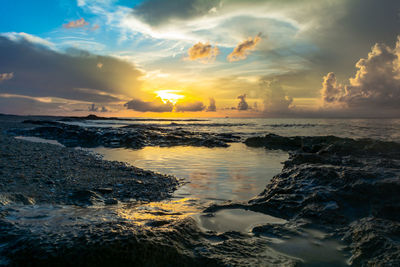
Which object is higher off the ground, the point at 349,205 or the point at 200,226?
the point at 349,205

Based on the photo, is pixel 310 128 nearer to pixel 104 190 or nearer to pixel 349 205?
pixel 349 205

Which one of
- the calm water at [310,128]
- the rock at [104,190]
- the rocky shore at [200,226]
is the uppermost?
the calm water at [310,128]

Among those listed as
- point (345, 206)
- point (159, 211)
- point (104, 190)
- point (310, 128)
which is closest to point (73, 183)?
point (104, 190)

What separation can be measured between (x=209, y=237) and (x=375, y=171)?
12.4 ft

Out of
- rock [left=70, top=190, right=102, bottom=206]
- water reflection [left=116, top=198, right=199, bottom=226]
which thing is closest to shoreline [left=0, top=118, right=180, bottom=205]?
rock [left=70, top=190, right=102, bottom=206]

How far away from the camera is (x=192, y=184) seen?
22.7ft

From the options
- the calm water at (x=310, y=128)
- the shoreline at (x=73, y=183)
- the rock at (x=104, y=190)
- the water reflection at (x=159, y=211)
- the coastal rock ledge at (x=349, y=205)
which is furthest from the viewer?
the calm water at (x=310, y=128)

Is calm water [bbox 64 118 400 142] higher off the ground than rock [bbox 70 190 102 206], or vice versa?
calm water [bbox 64 118 400 142]

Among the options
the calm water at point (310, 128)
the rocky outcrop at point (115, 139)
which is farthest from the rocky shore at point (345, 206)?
the calm water at point (310, 128)

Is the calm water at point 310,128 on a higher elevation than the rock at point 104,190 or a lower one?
higher

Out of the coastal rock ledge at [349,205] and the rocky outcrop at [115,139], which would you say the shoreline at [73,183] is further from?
the rocky outcrop at [115,139]

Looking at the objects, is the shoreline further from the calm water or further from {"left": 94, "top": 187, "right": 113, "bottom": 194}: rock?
the calm water

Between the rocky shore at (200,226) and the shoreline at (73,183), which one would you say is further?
the shoreline at (73,183)

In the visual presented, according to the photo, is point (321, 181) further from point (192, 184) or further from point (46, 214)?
point (46, 214)
